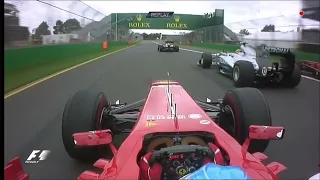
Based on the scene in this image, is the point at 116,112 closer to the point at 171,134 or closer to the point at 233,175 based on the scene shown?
the point at 171,134

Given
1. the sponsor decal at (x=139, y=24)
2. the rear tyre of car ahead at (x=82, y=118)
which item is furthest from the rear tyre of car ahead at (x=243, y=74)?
the rear tyre of car ahead at (x=82, y=118)

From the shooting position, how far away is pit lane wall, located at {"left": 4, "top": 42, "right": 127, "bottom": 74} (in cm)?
274

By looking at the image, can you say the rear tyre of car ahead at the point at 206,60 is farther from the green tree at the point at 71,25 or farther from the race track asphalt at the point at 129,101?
the green tree at the point at 71,25

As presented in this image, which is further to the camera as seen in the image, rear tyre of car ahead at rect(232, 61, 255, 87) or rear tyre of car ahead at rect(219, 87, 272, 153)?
rear tyre of car ahead at rect(232, 61, 255, 87)

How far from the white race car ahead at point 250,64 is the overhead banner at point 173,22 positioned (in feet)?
1.11

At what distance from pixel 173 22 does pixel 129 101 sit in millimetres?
688

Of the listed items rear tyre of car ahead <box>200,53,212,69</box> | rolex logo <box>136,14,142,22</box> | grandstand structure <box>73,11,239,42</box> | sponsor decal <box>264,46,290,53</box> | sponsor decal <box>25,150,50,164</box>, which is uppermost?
rolex logo <box>136,14,142,22</box>

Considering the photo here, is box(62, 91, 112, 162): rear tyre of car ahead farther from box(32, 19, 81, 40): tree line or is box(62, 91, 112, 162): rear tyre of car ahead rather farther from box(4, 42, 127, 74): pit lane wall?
box(32, 19, 81, 40): tree line

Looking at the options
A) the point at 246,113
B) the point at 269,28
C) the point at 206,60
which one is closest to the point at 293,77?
the point at 269,28

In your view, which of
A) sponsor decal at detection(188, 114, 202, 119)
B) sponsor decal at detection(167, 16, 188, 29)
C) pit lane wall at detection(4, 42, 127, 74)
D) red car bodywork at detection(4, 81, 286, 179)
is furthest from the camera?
pit lane wall at detection(4, 42, 127, 74)

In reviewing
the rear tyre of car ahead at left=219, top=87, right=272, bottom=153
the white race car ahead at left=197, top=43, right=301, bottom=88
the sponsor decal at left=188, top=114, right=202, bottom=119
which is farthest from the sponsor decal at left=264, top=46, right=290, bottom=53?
the sponsor decal at left=188, top=114, right=202, bottom=119

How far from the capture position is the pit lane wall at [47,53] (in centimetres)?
274

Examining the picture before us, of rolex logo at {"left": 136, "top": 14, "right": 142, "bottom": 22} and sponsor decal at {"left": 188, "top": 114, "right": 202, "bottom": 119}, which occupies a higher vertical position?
rolex logo at {"left": 136, "top": 14, "right": 142, "bottom": 22}

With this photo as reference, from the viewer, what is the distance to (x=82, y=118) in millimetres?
2414
